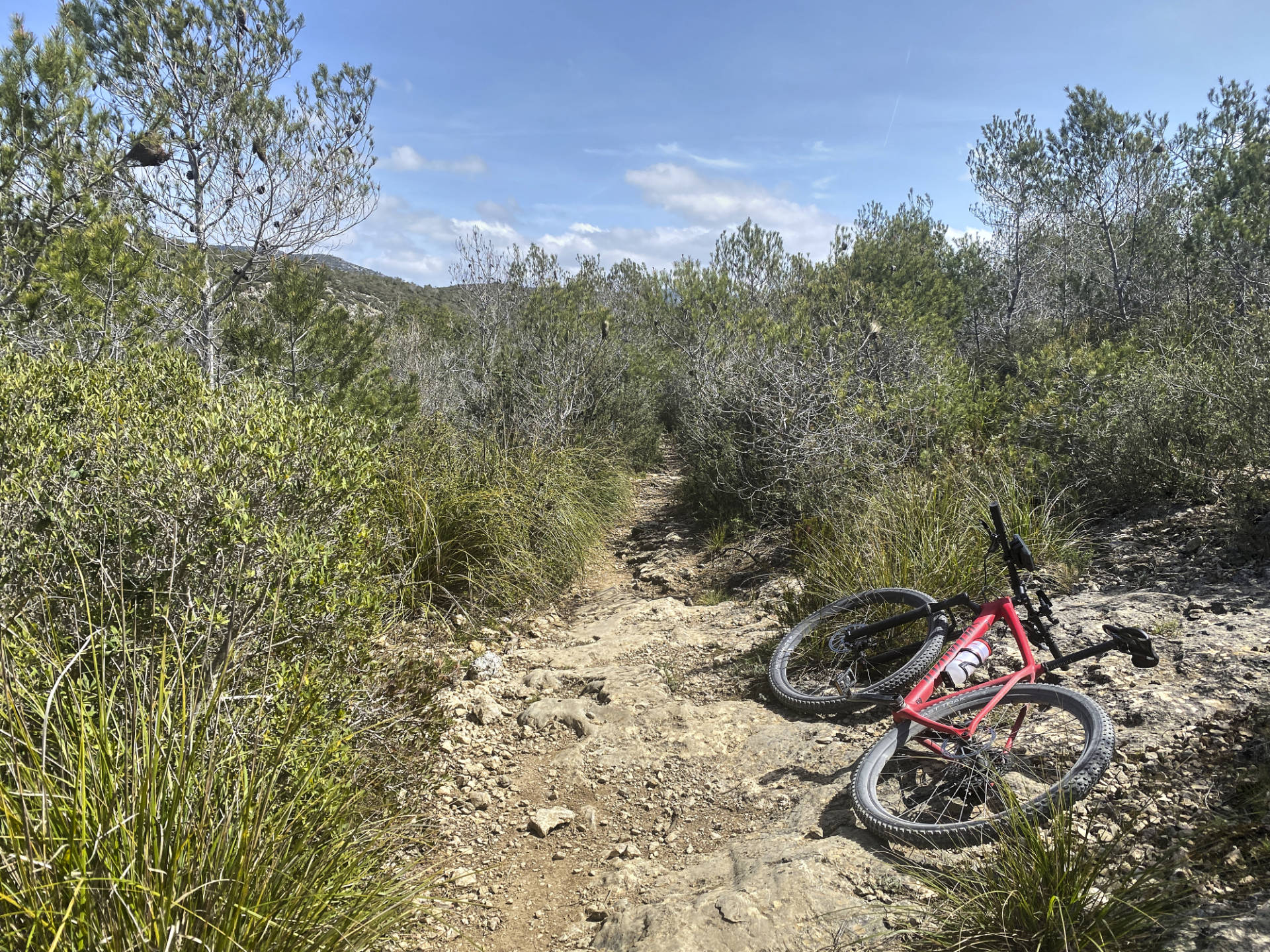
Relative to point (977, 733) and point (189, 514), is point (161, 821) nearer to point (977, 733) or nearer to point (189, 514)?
point (189, 514)

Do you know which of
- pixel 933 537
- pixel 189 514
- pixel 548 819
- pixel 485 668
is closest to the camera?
pixel 189 514

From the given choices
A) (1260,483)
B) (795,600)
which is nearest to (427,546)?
(795,600)

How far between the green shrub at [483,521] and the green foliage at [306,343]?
28.5 inches

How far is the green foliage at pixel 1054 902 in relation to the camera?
76.6 inches

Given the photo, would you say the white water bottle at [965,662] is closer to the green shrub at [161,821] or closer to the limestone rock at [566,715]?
the limestone rock at [566,715]

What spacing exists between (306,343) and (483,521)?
2709 millimetres


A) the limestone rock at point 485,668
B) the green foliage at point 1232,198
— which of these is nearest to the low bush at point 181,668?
the limestone rock at point 485,668

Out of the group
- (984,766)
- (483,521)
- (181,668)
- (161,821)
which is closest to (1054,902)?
(984,766)

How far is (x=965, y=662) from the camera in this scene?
10.9 ft

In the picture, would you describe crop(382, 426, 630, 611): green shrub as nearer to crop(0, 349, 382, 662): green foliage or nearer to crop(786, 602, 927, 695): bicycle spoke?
crop(0, 349, 382, 662): green foliage

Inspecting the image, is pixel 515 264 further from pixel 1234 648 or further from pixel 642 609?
pixel 1234 648

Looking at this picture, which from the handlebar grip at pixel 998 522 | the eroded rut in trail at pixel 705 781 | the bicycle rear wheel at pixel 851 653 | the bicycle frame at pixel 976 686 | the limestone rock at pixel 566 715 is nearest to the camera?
the eroded rut in trail at pixel 705 781

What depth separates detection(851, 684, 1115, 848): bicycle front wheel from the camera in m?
2.56

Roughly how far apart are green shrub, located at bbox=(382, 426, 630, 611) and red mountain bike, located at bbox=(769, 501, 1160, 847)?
3.09 metres
